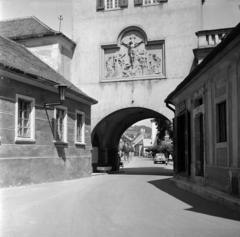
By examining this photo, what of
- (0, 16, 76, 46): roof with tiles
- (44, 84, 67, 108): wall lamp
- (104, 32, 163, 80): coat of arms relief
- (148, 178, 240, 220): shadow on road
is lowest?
(148, 178, 240, 220): shadow on road

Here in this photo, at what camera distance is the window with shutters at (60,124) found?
56.7ft

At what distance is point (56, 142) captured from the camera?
17156mm

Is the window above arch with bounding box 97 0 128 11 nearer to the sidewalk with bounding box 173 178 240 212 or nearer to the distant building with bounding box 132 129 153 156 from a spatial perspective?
the sidewalk with bounding box 173 178 240 212

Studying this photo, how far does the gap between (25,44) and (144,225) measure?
18.5 m

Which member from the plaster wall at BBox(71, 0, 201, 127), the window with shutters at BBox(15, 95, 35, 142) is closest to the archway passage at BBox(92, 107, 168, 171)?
the plaster wall at BBox(71, 0, 201, 127)

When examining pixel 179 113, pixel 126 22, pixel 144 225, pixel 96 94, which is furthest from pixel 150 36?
pixel 144 225

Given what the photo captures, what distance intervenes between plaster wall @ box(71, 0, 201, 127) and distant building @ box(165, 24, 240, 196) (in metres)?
6.13

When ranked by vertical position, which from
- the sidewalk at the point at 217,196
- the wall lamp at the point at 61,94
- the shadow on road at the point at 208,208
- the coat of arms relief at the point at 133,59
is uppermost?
the coat of arms relief at the point at 133,59

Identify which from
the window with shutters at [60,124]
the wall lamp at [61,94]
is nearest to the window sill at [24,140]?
the wall lamp at [61,94]

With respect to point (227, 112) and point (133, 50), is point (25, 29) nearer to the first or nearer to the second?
point (133, 50)

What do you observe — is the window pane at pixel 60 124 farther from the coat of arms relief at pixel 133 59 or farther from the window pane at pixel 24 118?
the coat of arms relief at pixel 133 59

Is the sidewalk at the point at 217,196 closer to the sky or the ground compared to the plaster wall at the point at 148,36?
closer to the ground

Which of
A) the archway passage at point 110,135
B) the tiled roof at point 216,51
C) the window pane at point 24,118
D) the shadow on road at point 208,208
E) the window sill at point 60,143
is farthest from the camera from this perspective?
the archway passage at point 110,135

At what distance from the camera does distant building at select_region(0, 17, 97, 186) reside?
44.8ft
